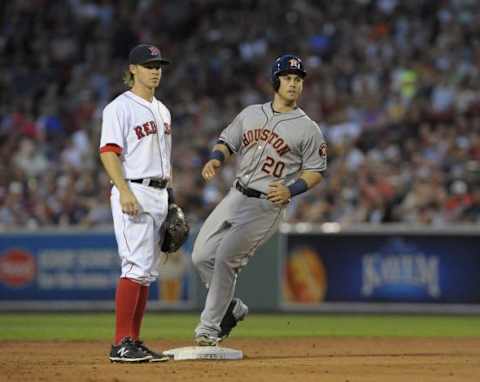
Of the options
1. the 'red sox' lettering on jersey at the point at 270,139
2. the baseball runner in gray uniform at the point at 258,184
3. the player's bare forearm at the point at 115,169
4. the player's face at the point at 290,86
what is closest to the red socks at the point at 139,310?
the baseball runner in gray uniform at the point at 258,184

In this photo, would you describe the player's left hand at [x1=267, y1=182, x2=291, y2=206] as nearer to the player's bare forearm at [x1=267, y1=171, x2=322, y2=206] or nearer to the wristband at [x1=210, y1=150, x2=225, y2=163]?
the player's bare forearm at [x1=267, y1=171, x2=322, y2=206]

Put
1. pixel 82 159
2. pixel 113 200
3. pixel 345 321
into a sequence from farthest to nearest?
pixel 82 159
pixel 345 321
pixel 113 200

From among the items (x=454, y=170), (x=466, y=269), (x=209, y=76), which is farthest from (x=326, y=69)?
(x=466, y=269)

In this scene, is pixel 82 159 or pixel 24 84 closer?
pixel 82 159

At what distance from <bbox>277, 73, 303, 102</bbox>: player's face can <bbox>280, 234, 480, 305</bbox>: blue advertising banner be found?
7.57 metres

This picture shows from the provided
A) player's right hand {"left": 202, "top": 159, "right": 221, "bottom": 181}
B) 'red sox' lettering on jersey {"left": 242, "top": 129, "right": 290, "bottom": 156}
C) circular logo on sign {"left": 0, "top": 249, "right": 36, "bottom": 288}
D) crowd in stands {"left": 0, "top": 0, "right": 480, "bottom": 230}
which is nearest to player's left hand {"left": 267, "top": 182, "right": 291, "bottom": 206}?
'red sox' lettering on jersey {"left": 242, "top": 129, "right": 290, "bottom": 156}

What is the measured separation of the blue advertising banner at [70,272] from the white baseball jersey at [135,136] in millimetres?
8028

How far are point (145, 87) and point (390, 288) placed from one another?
8.25m

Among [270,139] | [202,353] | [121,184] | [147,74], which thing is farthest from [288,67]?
[202,353]

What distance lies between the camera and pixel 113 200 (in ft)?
25.5

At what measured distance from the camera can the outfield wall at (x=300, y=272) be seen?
15430 mm

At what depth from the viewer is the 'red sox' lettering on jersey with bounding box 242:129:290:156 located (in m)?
8.17

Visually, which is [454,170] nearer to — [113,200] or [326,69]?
[326,69]

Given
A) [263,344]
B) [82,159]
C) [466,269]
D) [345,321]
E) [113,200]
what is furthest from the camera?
[82,159]
